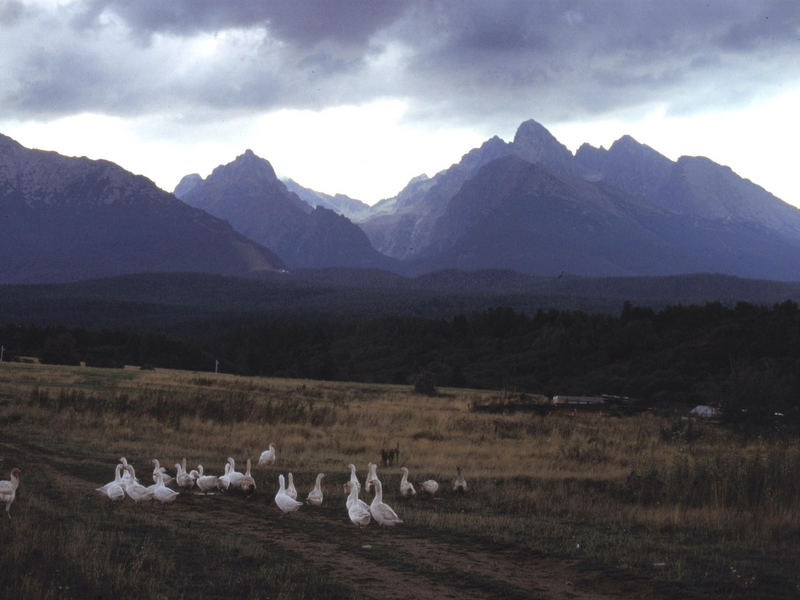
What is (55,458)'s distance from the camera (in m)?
22.0

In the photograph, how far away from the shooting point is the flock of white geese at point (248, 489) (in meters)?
15.0

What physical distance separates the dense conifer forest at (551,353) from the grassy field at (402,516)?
608 inches

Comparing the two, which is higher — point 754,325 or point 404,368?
point 754,325

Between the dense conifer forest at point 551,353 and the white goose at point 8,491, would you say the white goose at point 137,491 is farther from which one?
the dense conifer forest at point 551,353

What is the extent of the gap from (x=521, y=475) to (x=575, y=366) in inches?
2224

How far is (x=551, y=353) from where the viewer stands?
8144cm

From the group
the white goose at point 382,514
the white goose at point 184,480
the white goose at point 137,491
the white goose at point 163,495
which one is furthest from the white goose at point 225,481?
the white goose at point 382,514

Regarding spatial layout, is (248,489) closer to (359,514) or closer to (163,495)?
(163,495)

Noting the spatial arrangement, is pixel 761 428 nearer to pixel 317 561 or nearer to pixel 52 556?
pixel 317 561

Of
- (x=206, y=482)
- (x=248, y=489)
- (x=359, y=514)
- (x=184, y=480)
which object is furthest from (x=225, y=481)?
(x=359, y=514)

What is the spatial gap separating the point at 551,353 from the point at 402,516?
218ft

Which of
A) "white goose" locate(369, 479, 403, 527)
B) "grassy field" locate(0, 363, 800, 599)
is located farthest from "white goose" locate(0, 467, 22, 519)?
"white goose" locate(369, 479, 403, 527)

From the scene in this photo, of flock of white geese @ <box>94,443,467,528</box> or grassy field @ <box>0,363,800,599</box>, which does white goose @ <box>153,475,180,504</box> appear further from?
grassy field @ <box>0,363,800,599</box>

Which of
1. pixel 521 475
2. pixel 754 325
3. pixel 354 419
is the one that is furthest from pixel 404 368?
pixel 521 475
